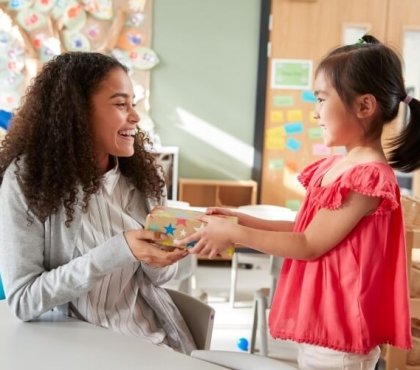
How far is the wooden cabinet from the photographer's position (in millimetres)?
4754

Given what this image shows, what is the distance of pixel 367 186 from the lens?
1.20 m

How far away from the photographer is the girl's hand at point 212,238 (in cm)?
120

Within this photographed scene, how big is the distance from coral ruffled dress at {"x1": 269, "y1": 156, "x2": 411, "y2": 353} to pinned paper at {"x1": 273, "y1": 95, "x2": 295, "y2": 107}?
3541 millimetres

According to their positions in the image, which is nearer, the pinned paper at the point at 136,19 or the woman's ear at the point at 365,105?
the woman's ear at the point at 365,105

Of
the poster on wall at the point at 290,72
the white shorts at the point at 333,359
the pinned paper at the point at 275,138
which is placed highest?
the poster on wall at the point at 290,72

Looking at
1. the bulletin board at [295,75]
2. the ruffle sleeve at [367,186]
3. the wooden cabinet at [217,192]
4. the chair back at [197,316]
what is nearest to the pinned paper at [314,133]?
the bulletin board at [295,75]

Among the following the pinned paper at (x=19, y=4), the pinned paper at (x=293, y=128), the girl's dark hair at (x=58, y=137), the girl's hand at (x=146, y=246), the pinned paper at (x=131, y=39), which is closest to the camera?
the girl's hand at (x=146, y=246)

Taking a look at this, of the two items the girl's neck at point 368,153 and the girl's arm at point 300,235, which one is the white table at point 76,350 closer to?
the girl's arm at point 300,235

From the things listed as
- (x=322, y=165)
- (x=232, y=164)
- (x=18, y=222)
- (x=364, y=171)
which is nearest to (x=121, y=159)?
(x=18, y=222)

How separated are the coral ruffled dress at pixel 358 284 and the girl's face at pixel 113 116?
517mm

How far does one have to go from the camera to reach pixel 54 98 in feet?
4.49

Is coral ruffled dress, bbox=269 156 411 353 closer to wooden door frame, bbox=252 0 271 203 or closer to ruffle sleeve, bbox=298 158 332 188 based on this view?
ruffle sleeve, bbox=298 158 332 188

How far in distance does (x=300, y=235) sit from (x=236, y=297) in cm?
275

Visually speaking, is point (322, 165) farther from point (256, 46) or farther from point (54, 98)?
point (256, 46)
